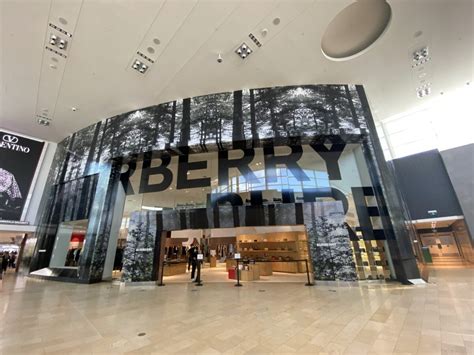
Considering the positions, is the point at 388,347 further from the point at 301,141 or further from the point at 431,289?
the point at 301,141

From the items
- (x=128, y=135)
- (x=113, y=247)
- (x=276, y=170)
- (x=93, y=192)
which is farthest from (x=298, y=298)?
(x=93, y=192)

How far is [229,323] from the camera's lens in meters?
3.61

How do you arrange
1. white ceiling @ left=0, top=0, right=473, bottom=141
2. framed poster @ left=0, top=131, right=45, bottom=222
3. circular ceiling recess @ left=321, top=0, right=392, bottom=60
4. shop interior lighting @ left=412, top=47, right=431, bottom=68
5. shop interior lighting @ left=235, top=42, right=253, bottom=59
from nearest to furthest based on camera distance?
1. white ceiling @ left=0, top=0, right=473, bottom=141
2. circular ceiling recess @ left=321, top=0, right=392, bottom=60
3. shop interior lighting @ left=235, top=42, right=253, bottom=59
4. shop interior lighting @ left=412, top=47, right=431, bottom=68
5. framed poster @ left=0, top=131, right=45, bottom=222

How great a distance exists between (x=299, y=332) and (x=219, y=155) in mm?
7096

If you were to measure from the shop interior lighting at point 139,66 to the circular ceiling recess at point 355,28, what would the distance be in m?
5.79

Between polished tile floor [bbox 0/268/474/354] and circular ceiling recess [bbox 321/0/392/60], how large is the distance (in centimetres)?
720

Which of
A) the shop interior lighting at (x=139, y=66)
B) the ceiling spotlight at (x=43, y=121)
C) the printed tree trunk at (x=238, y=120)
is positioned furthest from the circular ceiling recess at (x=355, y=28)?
the ceiling spotlight at (x=43, y=121)

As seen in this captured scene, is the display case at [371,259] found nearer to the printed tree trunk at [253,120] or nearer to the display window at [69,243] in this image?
the printed tree trunk at [253,120]

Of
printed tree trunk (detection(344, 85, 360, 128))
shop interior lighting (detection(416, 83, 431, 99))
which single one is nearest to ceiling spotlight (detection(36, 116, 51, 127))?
printed tree trunk (detection(344, 85, 360, 128))

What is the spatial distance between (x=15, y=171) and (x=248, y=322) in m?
14.0

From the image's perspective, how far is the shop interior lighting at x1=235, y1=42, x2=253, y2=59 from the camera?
6.61m

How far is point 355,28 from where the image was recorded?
21.2 ft

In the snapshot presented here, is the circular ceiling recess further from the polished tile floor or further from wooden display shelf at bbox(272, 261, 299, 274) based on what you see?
wooden display shelf at bbox(272, 261, 299, 274)

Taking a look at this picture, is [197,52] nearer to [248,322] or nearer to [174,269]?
[248,322]
